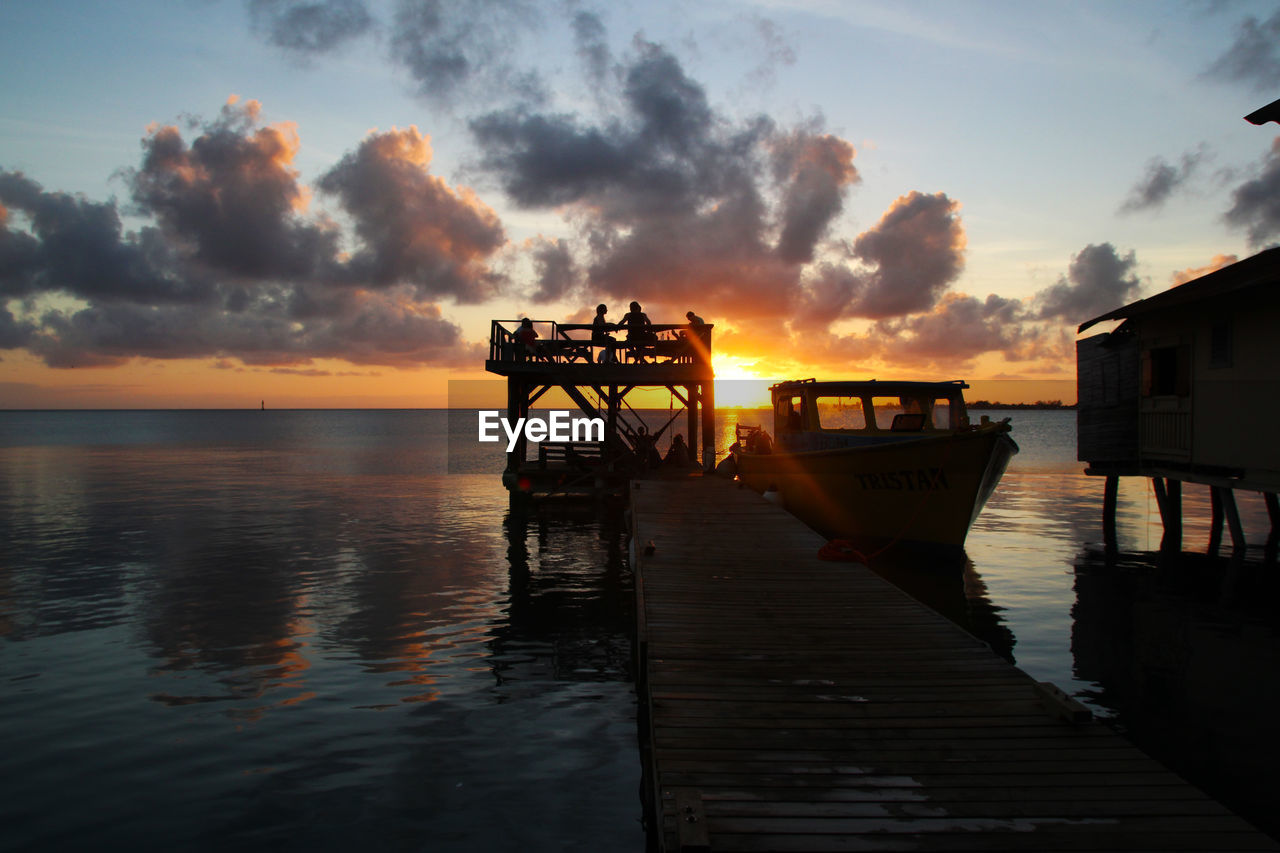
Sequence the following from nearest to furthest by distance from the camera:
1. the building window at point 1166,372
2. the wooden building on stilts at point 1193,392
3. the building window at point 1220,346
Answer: the wooden building on stilts at point 1193,392 → the building window at point 1220,346 → the building window at point 1166,372

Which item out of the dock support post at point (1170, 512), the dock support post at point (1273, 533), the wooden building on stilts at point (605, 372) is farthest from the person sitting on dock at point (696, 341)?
the dock support post at point (1273, 533)

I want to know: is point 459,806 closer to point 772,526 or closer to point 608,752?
point 608,752

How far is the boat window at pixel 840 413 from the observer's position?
2009cm

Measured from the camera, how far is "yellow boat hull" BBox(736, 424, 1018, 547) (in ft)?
54.0

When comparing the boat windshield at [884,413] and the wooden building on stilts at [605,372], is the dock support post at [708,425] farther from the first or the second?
the boat windshield at [884,413]

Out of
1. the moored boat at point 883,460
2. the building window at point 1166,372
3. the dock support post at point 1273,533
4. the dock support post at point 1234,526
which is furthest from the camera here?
the dock support post at point 1273,533

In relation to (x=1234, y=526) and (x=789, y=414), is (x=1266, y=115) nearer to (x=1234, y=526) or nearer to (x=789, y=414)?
(x=1234, y=526)

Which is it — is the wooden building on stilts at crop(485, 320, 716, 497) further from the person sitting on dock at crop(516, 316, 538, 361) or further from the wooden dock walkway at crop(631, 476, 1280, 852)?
the wooden dock walkway at crop(631, 476, 1280, 852)

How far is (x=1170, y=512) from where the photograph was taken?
21.2 m

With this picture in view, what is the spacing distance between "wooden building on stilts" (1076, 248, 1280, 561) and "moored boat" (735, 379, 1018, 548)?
12.3 feet

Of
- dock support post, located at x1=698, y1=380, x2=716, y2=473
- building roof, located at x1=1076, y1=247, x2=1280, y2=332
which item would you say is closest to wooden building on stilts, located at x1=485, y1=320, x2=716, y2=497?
dock support post, located at x1=698, y1=380, x2=716, y2=473

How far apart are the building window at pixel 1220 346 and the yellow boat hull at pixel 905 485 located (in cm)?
436

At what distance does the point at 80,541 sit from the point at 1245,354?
29087mm

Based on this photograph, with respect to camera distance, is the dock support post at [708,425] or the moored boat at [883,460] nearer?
the moored boat at [883,460]
